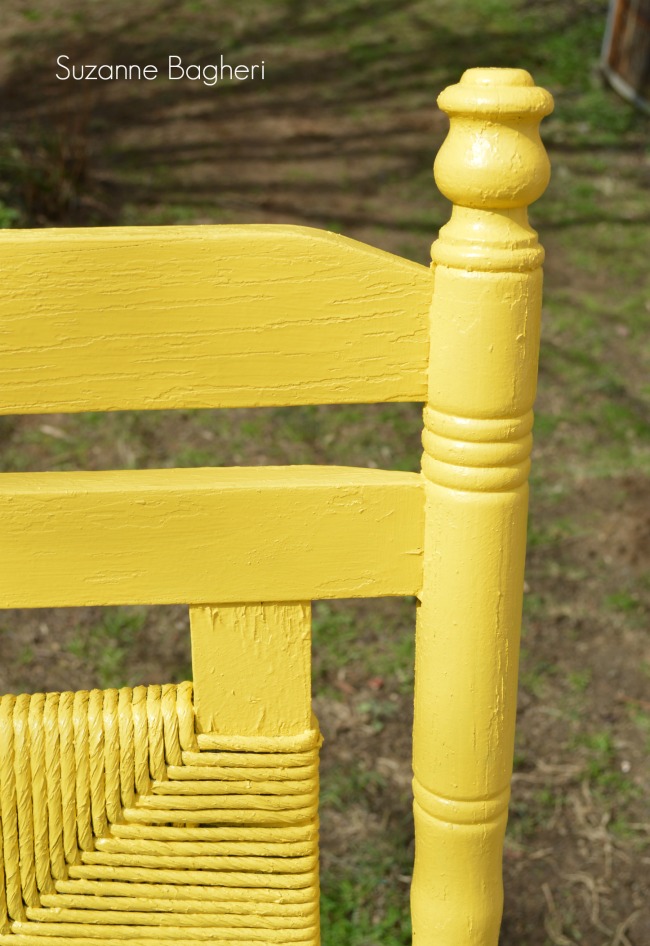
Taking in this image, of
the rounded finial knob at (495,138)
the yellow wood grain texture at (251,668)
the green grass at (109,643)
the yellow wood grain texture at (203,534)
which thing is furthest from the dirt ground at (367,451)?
the rounded finial knob at (495,138)

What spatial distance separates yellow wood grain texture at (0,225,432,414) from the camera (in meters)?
1.02

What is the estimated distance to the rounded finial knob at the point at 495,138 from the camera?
3.20 ft

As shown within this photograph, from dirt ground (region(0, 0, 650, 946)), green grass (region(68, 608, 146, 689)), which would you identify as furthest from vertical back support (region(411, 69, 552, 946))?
green grass (region(68, 608, 146, 689))

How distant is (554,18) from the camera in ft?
25.4

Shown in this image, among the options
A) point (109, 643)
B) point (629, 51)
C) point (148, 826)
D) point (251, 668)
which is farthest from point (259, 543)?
point (629, 51)

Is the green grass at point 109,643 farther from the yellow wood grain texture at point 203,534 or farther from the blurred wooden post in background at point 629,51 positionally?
the blurred wooden post in background at point 629,51

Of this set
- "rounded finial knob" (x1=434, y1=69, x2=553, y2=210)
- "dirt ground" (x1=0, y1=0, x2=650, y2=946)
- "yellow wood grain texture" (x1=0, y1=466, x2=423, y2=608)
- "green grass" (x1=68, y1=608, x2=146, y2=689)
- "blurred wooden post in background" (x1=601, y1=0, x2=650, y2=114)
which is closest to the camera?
"rounded finial knob" (x1=434, y1=69, x2=553, y2=210)

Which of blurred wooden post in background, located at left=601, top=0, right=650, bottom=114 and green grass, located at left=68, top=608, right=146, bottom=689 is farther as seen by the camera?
blurred wooden post in background, located at left=601, top=0, right=650, bottom=114

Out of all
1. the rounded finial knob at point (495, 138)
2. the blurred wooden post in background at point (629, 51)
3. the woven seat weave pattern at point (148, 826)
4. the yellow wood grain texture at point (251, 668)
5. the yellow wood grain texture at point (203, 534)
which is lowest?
the woven seat weave pattern at point (148, 826)

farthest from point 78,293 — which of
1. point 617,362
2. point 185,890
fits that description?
point 617,362

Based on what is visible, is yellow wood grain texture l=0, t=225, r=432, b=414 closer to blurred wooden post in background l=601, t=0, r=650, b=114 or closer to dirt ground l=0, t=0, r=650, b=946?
dirt ground l=0, t=0, r=650, b=946

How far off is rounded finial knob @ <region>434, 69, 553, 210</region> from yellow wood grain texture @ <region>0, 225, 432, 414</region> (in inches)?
4.2

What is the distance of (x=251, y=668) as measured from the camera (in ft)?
3.92

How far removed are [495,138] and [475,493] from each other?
370 mm
